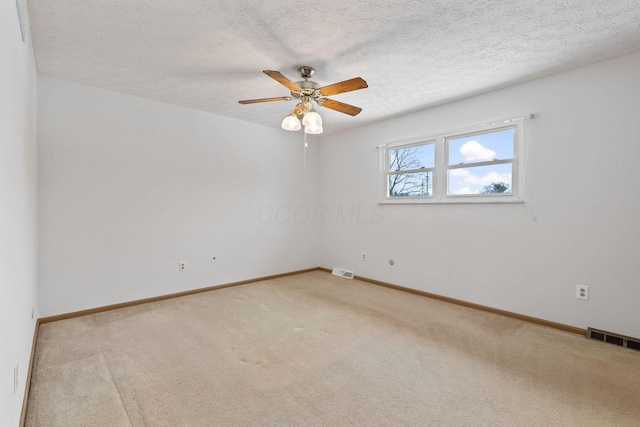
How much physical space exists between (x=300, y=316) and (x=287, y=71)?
2.44 m

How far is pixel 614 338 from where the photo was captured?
262 cm

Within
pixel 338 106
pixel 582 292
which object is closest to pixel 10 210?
pixel 338 106

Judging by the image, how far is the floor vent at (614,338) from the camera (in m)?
2.54

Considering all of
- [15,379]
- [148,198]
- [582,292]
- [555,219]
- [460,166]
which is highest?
[460,166]

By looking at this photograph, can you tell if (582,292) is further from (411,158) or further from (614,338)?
(411,158)

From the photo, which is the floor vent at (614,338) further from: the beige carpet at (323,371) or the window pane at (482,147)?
the window pane at (482,147)

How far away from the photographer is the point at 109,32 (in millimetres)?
2248

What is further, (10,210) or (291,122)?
(291,122)

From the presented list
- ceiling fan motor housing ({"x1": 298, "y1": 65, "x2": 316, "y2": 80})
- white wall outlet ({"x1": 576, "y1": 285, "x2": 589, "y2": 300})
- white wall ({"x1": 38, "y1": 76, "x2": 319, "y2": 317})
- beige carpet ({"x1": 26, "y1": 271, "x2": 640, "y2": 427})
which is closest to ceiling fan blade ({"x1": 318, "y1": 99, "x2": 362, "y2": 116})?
ceiling fan motor housing ({"x1": 298, "y1": 65, "x2": 316, "y2": 80})

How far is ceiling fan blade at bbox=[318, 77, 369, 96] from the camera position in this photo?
7.69 ft

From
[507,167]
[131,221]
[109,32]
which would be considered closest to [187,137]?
[131,221]

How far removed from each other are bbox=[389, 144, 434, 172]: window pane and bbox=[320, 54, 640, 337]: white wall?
22 centimetres

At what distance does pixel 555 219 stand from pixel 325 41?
8.82 ft

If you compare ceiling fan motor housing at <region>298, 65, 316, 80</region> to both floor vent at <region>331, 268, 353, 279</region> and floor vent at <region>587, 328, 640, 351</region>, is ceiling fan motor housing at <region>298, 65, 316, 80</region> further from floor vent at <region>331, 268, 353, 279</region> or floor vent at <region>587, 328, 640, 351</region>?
floor vent at <region>587, 328, 640, 351</region>
